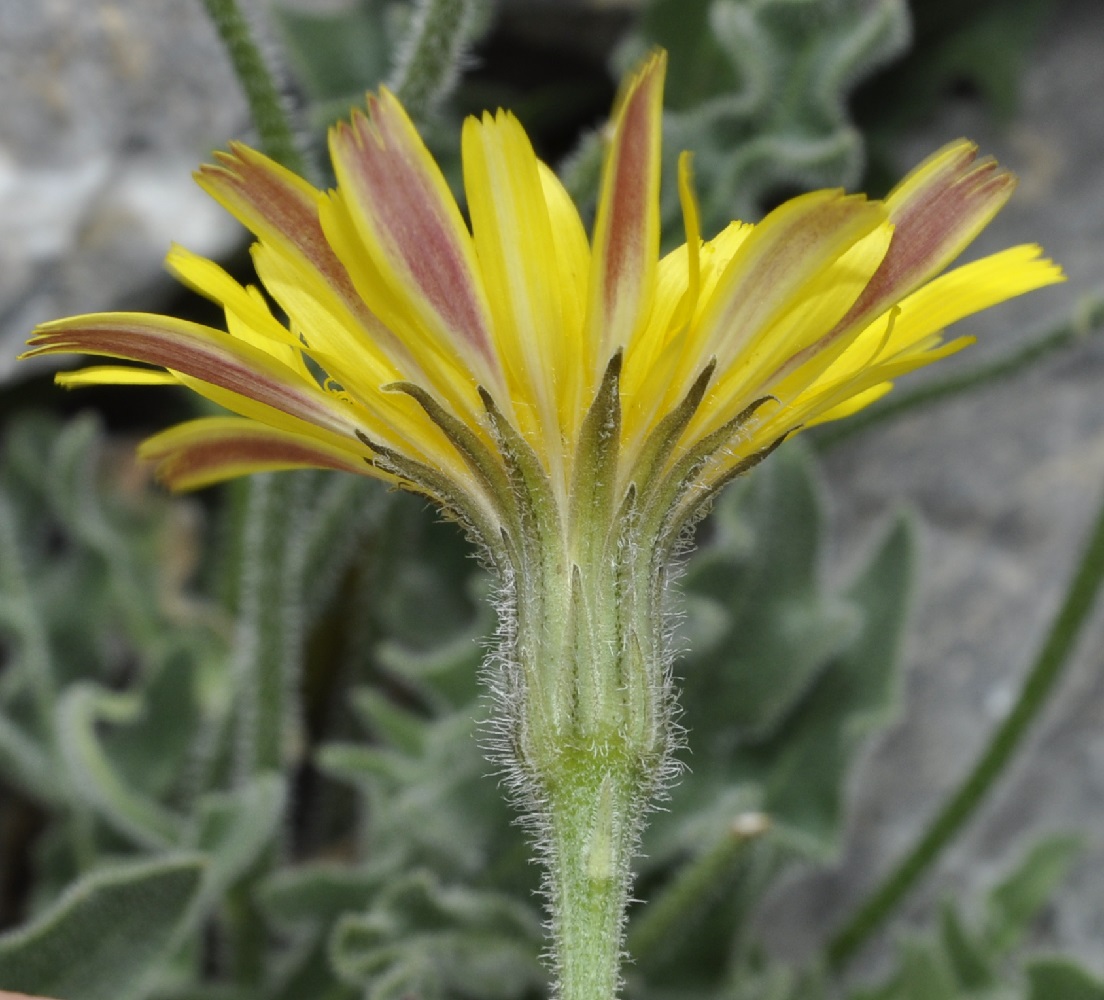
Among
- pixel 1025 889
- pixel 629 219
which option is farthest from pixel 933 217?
pixel 1025 889

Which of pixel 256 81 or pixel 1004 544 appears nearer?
pixel 256 81

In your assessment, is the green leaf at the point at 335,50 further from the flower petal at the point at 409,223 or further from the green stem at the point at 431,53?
the flower petal at the point at 409,223

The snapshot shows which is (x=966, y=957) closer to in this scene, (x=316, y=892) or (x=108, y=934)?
(x=316, y=892)

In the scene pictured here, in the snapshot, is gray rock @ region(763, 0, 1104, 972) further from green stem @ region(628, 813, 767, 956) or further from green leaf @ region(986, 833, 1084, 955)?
green stem @ region(628, 813, 767, 956)

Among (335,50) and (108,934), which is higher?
(335,50)

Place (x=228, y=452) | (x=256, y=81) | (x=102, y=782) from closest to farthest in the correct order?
(x=228, y=452)
(x=256, y=81)
(x=102, y=782)

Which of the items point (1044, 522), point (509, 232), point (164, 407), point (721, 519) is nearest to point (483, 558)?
point (509, 232)
